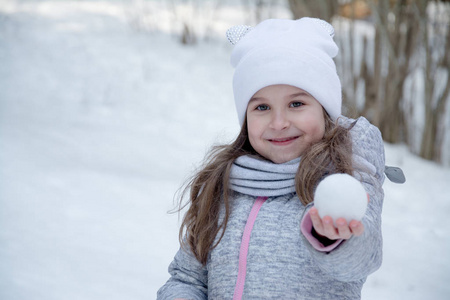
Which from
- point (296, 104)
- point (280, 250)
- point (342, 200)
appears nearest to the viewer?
point (342, 200)

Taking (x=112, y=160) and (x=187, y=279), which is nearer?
(x=187, y=279)

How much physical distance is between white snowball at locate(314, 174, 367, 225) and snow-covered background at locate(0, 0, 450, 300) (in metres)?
0.77

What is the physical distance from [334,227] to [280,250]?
1.07ft

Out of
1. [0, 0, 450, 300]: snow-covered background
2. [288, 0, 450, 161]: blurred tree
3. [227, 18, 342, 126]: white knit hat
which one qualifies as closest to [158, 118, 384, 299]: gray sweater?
[227, 18, 342, 126]: white knit hat

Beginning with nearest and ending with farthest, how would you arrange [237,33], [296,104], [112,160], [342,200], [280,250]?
[342,200] < [280,250] < [296,104] < [237,33] < [112,160]

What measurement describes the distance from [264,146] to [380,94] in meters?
2.52

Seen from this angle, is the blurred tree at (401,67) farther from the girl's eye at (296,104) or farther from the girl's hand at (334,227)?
the girl's hand at (334,227)

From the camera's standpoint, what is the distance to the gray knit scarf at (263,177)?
135 centimetres

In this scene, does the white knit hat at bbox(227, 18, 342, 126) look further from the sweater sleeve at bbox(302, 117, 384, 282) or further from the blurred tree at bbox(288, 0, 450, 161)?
the blurred tree at bbox(288, 0, 450, 161)

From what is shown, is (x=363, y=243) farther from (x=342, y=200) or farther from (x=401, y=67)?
(x=401, y=67)

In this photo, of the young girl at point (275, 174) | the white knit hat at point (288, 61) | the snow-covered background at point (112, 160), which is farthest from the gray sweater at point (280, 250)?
the snow-covered background at point (112, 160)

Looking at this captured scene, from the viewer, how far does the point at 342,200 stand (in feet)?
3.14

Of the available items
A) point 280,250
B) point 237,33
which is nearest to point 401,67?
point 237,33

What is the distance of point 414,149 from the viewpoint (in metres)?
3.84
